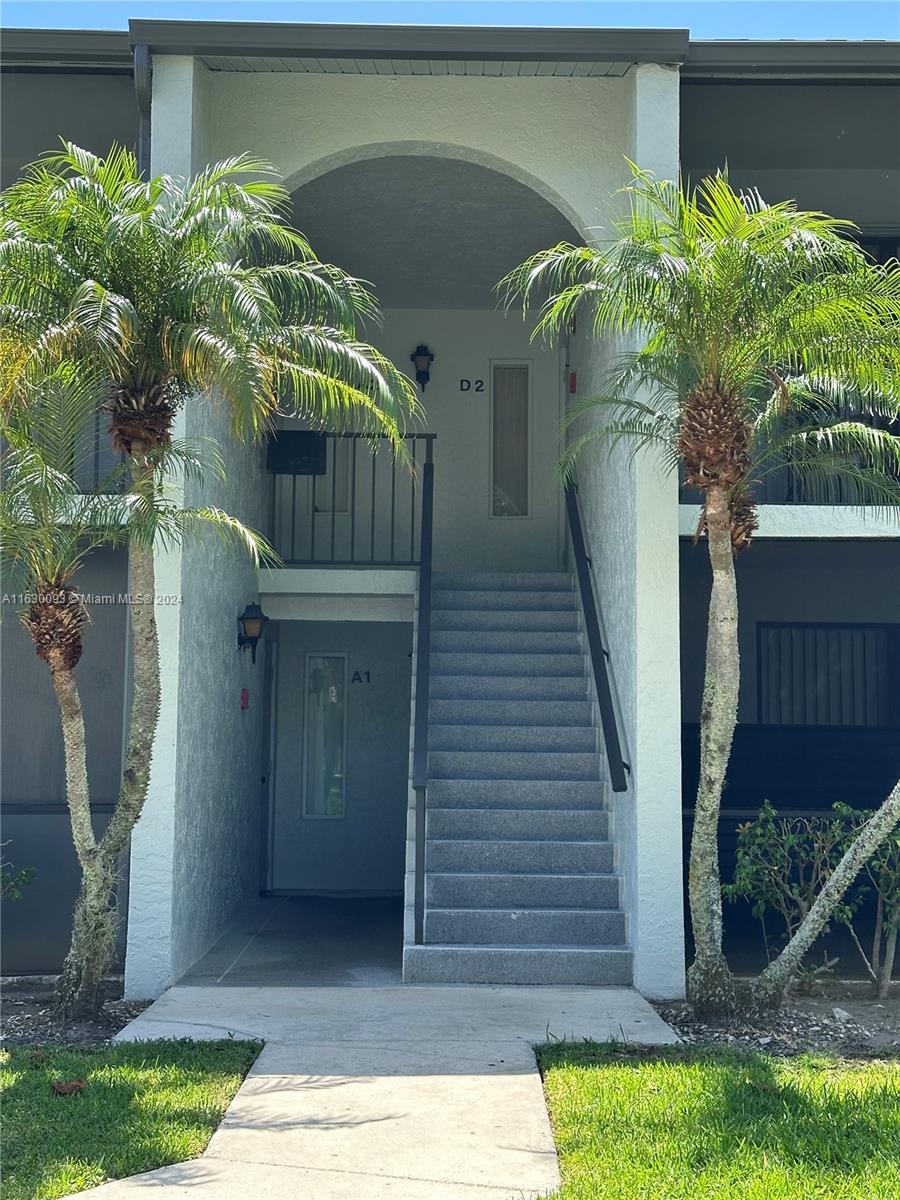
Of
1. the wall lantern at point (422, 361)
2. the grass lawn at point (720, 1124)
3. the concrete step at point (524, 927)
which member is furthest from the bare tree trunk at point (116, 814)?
the wall lantern at point (422, 361)

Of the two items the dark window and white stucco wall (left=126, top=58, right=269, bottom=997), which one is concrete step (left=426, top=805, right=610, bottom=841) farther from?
the dark window

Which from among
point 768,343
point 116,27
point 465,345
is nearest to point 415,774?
point 768,343

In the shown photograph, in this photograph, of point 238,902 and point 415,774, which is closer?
point 415,774

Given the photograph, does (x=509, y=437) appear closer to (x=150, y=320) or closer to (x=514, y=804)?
(x=514, y=804)

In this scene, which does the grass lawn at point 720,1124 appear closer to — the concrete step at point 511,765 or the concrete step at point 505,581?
the concrete step at point 511,765

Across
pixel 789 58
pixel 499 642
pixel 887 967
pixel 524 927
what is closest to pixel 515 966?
pixel 524 927

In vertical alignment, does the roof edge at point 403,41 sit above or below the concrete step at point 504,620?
above

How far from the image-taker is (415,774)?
8.04 metres

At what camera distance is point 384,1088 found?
5.71 metres

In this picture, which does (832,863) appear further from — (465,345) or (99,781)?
(465,345)

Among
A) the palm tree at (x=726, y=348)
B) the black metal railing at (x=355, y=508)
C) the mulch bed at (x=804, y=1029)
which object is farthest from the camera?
the black metal railing at (x=355, y=508)

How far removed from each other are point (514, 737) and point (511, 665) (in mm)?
884

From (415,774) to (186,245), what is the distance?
11.7 feet

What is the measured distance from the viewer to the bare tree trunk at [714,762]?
702 cm
